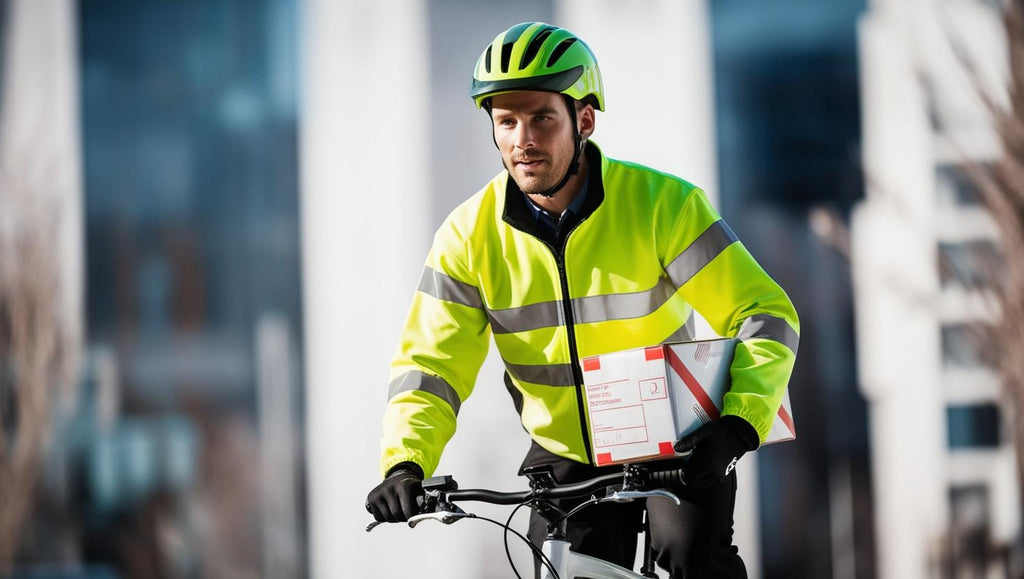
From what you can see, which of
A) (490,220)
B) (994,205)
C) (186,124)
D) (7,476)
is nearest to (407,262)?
(186,124)

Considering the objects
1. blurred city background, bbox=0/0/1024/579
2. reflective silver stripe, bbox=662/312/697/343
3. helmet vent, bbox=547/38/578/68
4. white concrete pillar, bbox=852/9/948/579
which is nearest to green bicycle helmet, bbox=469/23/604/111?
helmet vent, bbox=547/38/578/68

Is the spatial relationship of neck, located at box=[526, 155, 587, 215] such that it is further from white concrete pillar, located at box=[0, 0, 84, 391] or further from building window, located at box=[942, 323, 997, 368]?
white concrete pillar, located at box=[0, 0, 84, 391]

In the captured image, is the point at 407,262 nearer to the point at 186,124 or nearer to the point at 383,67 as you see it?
the point at 383,67

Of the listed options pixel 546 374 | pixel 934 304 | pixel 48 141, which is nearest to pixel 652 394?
pixel 546 374

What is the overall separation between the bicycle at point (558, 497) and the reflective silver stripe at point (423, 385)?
316mm

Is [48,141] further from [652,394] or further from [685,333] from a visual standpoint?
[652,394]

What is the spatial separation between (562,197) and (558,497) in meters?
0.80

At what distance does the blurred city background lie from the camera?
5.97 meters

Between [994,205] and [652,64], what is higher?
[652,64]

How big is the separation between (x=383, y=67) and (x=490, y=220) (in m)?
3.81

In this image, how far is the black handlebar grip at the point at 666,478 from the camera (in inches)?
88.7

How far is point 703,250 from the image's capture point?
104 inches

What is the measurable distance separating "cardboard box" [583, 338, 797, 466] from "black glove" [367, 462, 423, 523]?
38 cm

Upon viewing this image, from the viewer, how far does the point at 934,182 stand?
6000 mm
